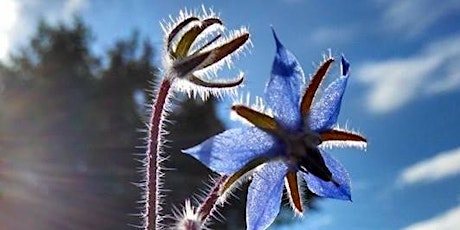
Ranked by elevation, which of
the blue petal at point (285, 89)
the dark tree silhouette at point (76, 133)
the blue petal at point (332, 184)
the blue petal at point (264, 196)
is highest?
the dark tree silhouette at point (76, 133)

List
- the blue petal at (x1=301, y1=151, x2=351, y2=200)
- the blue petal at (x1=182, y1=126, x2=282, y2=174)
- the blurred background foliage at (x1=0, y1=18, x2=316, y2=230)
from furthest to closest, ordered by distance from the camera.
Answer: the blurred background foliage at (x1=0, y1=18, x2=316, y2=230) → the blue petal at (x1=301, y1=151, x2=351, y2=200) → the blue petal at (x1=182, y1=126, x2=282, y2=174)

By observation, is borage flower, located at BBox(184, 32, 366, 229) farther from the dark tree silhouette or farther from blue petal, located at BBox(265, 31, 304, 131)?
the dark tree silhouette

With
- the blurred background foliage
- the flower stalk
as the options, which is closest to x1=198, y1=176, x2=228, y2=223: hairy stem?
the flower stalk

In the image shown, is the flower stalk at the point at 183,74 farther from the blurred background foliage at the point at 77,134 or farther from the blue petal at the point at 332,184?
the blurred background foliage at the point at 77,134

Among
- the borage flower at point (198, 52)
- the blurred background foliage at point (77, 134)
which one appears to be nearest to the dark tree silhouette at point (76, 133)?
the blurred background foliage at point (77, 134)

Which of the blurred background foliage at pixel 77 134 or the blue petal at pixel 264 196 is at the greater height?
the blurred background foliage at pixel 77 134

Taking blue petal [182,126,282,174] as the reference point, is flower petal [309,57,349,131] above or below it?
above
